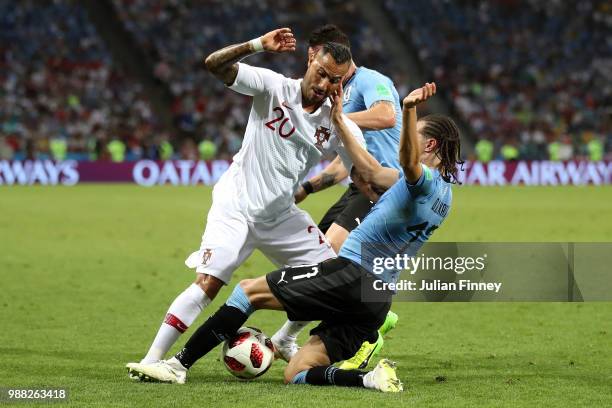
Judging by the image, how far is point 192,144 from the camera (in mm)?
37719

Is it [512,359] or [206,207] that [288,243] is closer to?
[512,359]

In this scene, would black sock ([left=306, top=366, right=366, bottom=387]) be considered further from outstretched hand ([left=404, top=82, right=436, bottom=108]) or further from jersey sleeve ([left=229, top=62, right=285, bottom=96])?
jersey sleeve ([left=229, top=62, right=285, bottom=96])

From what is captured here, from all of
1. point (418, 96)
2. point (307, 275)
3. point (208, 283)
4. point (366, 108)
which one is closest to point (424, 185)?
point (418, 96)

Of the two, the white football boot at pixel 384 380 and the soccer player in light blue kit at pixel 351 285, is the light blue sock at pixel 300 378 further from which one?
the white football boot at pixel 384 380

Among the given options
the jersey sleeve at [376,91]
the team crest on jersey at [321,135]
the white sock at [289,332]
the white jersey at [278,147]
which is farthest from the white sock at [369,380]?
the jersey sleeve at [376,91]

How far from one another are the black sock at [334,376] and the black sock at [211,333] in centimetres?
57

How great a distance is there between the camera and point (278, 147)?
7.36 m

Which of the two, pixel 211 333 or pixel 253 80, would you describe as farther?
pixel 253 80

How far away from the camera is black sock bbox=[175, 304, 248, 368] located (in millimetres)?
6934

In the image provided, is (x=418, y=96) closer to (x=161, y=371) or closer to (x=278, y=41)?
(x=278, y=41)

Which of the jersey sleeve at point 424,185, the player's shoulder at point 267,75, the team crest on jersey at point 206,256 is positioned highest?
the player's shoulder at point 267,75

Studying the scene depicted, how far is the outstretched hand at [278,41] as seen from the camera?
6.70 m

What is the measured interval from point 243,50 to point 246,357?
1.97 m

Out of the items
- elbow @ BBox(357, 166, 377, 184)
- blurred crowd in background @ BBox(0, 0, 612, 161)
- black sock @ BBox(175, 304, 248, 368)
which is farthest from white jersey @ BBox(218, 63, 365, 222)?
blurred crowd in background @ BBox(0, 0, 612, 161)
